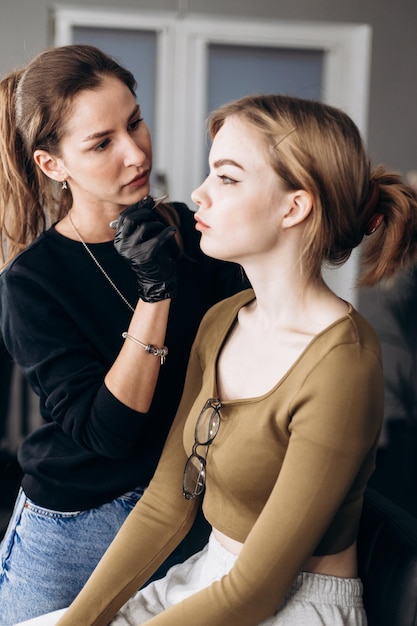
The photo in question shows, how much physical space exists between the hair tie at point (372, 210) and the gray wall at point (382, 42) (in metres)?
3.16

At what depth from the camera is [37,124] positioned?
1.50m

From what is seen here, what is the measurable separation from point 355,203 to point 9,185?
796mm

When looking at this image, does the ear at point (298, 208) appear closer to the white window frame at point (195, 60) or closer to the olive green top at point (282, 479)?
the olive green top at point (282, 479)

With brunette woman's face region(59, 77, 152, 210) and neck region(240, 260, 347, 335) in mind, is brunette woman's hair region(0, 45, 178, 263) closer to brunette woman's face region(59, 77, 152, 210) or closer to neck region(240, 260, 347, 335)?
brunette woman's face region(59, 77, 152, 210)

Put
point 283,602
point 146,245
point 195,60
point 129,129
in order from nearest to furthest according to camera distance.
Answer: point 283,602 → point 146,245 → point 129,129 → point 195,60

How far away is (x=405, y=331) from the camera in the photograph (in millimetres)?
3963

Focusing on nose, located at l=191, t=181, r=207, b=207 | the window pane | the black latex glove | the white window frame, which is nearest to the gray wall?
the white window frame

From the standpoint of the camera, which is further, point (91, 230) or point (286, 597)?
point (91, 230)

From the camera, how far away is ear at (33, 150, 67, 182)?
4.99 ft

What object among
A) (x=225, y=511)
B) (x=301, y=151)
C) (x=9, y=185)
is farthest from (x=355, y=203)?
(x=9, y=185)

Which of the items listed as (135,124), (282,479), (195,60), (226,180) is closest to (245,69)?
(195,60)

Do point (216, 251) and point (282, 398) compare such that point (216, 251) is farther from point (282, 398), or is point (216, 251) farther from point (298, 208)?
point (282, 398)

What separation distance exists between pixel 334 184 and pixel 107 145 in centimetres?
50

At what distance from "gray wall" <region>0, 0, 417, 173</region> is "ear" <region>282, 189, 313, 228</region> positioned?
318 cm
